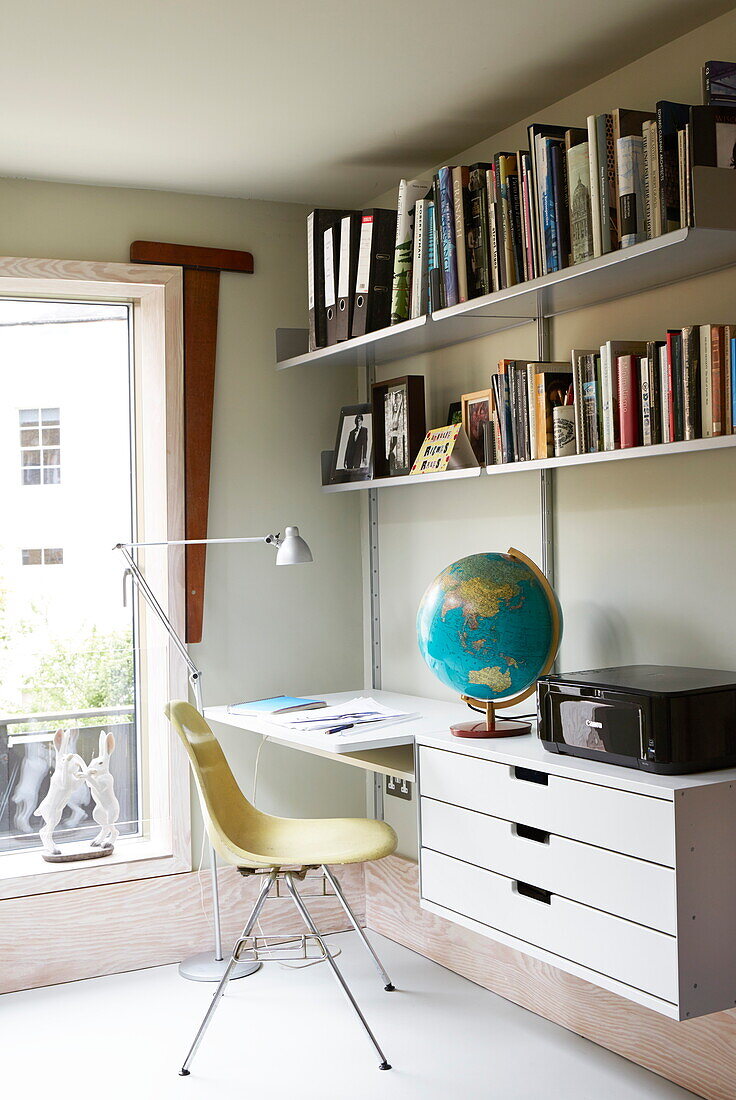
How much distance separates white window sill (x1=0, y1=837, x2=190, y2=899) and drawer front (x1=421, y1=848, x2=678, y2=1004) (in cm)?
123

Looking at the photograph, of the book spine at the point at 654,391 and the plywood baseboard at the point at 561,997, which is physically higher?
the book spine at the point at 654,391

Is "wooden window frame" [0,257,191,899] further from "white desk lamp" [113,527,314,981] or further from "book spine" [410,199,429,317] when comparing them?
"book spine" [410,199,429,317]

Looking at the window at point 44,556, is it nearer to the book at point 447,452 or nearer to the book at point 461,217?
the book at point 447,452

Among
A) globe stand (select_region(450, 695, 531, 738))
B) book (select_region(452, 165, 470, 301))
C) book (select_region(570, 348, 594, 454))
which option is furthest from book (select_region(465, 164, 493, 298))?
globe stand (select_region(450, 695, 531, 738))

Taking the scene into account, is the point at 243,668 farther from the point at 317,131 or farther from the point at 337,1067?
the point at 317,131

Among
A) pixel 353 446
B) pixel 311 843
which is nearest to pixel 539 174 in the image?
pixel 353 446

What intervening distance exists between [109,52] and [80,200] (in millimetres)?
1016

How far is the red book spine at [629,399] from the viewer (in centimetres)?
235

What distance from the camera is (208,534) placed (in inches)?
145

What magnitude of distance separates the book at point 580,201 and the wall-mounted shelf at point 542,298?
6 cm

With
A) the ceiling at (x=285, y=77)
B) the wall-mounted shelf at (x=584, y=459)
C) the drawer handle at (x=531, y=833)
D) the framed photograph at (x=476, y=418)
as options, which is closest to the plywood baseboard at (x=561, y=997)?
the drawer handle at (x=531, y=833)

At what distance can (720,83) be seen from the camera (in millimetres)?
2143

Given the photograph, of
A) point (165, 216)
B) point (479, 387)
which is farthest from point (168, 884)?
point (165, 216)

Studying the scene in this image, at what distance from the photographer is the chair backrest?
2.84 meters
